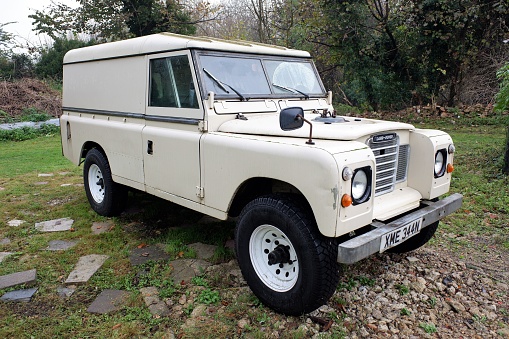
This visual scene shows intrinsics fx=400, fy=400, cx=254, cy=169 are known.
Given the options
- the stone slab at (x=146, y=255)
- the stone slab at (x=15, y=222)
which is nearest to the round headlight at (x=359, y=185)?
the stone slab at (x=146, y=255)

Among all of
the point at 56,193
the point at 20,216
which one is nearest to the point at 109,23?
the point at 56,193

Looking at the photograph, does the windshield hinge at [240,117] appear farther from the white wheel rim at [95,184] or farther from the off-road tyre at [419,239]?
the white wheel rim at [95,184]

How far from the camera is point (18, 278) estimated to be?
3.70 m

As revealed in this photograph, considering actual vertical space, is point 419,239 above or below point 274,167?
below

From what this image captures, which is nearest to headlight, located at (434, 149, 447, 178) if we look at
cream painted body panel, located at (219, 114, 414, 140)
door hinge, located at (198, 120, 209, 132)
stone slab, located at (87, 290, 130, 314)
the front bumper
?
the front bumper

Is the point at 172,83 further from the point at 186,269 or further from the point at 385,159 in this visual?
the point at 385,159

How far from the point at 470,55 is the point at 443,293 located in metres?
11.5

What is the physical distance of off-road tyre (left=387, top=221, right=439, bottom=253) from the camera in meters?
3.85

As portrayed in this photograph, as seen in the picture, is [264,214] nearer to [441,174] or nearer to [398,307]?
[398,307]

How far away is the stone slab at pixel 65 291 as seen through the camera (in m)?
3.47

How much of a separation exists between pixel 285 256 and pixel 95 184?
356 centimetres

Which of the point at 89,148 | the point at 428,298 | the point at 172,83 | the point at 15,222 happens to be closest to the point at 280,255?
the point at 428,298

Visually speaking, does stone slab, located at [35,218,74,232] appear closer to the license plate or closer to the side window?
the side window

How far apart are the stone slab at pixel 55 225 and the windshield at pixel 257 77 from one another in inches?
110
